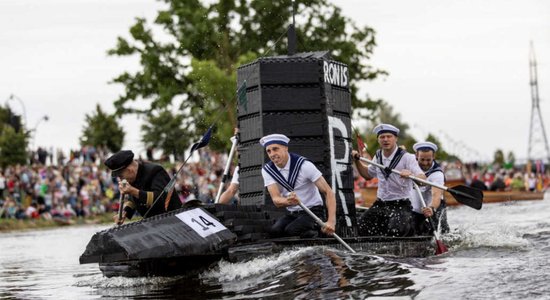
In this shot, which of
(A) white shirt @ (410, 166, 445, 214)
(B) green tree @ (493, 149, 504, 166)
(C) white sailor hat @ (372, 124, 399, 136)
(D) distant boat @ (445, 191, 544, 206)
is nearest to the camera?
(C) white sailor hat @ (372, 124, 399, 136)

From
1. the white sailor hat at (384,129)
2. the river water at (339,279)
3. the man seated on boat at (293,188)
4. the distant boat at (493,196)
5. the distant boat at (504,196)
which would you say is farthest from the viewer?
the distant boat at (504,196)

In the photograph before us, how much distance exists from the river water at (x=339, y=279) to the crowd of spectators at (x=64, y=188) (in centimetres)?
2084

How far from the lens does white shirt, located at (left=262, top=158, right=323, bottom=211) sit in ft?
43.8

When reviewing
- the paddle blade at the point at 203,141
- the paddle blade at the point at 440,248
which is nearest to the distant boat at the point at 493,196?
the paddle blade at the point at 440,248

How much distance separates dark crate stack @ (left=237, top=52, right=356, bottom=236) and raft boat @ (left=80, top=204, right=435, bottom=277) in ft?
4.41

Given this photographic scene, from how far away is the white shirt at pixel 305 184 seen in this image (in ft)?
43.8

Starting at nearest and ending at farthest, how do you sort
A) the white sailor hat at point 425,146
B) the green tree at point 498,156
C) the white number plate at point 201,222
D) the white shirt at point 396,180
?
the white number plate at point 201,222, the white shirt at point 396,180, the white sailor hat at point 425,146, the green tree at point 498,156

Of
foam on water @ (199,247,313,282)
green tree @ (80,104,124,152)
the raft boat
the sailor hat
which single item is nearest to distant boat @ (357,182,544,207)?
the raft boat

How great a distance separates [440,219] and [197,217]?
20.4 ft

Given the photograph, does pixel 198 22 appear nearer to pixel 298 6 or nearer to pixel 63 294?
pixel 298 6

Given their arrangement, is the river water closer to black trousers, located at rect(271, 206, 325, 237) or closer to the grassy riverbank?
black trousers, located at rect(271, 206, 325, 237)

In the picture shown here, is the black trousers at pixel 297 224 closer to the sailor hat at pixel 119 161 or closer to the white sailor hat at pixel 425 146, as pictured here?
the sailor hat at pixel 119 161

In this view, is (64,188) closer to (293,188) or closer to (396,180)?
(396,180)

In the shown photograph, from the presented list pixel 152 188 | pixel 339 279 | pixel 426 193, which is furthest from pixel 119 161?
pixel 426 193
